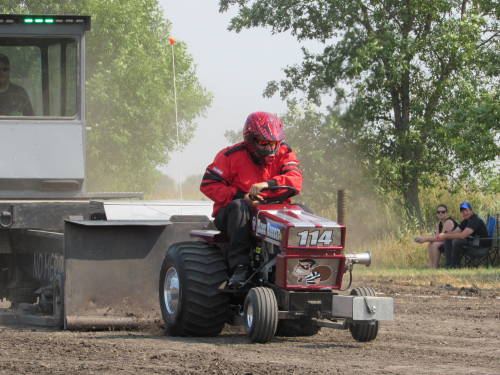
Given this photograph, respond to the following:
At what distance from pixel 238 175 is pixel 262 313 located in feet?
4.57

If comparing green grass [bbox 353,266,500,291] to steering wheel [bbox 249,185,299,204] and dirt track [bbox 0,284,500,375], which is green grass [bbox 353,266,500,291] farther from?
steering wheel [bbox 249,185,299,204]

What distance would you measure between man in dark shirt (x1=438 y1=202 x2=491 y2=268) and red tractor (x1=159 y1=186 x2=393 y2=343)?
390 inches

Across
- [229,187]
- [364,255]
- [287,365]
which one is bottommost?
[287,365]

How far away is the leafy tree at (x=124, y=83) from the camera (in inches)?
1720

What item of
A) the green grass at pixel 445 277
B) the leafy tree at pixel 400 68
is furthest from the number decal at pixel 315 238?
the leafy tree at pixel 400 68

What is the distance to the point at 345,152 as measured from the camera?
28.7 m

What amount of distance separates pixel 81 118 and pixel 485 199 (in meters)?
15.8

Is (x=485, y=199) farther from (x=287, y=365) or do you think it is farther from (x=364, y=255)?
(x=287, y=365)

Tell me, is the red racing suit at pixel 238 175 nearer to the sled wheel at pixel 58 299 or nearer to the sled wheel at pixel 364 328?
the sled wheel at pixel 364 328

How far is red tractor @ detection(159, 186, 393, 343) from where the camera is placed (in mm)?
8094

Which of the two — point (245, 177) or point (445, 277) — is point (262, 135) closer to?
point (245, 177)

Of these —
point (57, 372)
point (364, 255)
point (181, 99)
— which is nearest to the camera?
point (57, 372)

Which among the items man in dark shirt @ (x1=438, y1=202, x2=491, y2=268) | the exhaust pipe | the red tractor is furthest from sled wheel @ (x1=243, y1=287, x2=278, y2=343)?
man in dark shirt @ (x1=438, y1=202, x2=491, y2=268)

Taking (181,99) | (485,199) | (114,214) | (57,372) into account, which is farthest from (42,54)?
A: (181,99)
